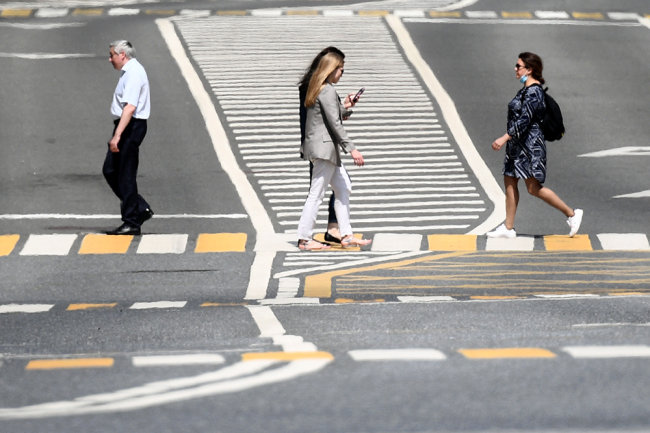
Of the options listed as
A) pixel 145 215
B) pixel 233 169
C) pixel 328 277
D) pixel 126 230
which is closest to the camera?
pixel 328 277

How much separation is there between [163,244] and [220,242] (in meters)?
0.51

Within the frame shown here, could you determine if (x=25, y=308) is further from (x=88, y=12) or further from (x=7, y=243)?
(x=88, y=12)

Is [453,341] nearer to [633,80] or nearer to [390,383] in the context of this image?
[390,383]

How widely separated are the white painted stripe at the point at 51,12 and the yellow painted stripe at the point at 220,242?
722 inches

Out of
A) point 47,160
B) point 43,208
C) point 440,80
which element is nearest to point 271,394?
point 43,208

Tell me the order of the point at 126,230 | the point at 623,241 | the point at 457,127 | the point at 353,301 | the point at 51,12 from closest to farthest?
the point at 353,301 < the point at 623,241 < the point at 126,230 < the point at 457,127 < the point at 51,12

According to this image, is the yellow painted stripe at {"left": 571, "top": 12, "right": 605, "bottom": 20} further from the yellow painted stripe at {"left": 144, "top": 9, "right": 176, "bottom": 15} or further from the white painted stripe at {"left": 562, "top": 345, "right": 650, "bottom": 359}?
the white painted stripe at {"left": 562, "top": 345, "right": 650, "bottom": 359}

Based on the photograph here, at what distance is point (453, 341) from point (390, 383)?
135 cm

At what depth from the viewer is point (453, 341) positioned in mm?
8891

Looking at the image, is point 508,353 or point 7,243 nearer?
point 508,353

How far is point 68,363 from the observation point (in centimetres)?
829

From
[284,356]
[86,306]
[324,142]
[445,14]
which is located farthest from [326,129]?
[445,14]

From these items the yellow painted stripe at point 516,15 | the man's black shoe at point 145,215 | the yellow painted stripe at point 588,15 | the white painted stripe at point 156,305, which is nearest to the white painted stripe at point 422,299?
the white painted stripe at point 156,305

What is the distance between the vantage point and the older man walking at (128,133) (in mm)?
15062
